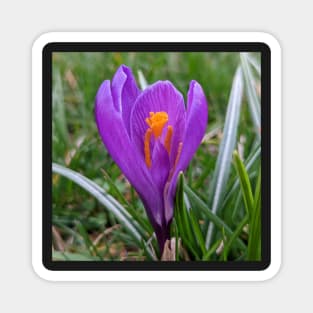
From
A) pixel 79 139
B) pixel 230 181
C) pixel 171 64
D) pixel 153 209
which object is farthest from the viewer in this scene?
pixel 171 64

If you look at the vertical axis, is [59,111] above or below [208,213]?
above

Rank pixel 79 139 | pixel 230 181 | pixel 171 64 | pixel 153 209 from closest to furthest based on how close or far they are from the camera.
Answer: pixel 153 209
pixel 230 181
pixel 79 139
pixel 171 64

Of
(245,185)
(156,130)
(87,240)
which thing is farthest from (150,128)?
(87,240)

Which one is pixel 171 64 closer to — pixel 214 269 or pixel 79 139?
pixel 79 139

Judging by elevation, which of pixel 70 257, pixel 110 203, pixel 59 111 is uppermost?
pixel 59 111
